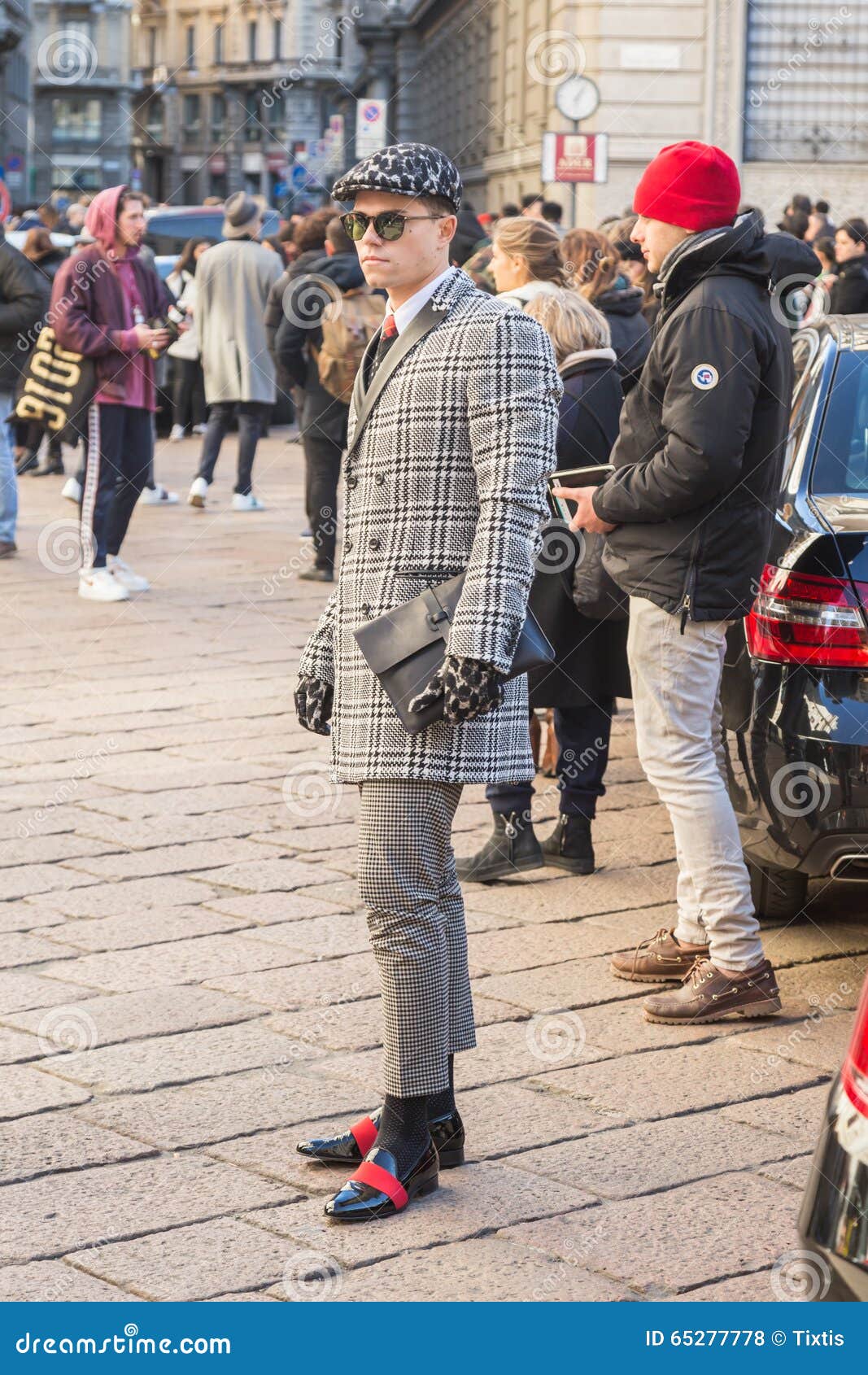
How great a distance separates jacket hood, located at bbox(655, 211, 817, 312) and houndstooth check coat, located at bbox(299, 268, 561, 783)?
915 millimetres

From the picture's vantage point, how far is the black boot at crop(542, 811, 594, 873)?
5.73 metres

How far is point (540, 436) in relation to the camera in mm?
3395

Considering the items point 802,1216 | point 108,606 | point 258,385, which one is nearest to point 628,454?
point 802,1216

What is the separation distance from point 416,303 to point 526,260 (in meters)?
2.36

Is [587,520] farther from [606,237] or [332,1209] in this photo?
[606,237]

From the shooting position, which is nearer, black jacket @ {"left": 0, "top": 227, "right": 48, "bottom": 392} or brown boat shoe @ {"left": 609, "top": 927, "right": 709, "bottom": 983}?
brown boat shoe @ {"left": 609, "top": 927, "right": 709, "bottom": 983}

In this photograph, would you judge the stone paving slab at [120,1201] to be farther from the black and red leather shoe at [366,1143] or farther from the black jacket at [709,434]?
the black jacket at [709,434]

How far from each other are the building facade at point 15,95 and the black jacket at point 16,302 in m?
37.7

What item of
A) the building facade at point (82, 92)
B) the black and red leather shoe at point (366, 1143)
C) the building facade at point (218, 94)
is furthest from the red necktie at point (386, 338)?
the building facade at point (82, 92)

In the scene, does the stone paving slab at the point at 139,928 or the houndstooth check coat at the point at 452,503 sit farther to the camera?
the stone paving slab at the point at 139,928

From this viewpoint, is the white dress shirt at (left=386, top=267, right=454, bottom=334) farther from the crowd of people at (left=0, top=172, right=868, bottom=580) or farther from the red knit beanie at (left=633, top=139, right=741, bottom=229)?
the crowd of people at (left=0, top=172, right=868, bottom=580)

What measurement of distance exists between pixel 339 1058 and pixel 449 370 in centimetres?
158

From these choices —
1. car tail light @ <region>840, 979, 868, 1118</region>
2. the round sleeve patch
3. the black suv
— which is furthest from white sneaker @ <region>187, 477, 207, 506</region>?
car tail light @ <region>840, 979, 868, 1118</region>

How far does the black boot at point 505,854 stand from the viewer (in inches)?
222
